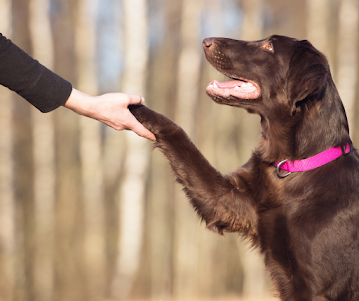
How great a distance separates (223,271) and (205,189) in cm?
1333

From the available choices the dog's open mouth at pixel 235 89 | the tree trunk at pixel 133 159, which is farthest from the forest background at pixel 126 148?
the dog's open mouth at pixel 235 89

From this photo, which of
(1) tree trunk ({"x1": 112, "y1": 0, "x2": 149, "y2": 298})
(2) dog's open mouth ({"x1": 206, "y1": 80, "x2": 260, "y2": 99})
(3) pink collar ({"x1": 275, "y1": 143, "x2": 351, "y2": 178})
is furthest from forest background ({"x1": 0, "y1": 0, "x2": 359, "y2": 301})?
(3) pink collar ({"x1": 275, "y1": 143, "x2": 351, "y2": 178})

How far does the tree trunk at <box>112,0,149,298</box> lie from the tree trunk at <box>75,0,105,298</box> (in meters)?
1.76

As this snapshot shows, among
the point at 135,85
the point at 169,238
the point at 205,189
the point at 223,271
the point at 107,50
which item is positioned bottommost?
the point at 223,271

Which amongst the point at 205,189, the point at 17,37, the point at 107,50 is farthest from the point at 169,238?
the point at 205,189

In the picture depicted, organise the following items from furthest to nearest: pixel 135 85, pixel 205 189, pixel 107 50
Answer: pixel 107 50 → pixel 135 85 → pixel 205 189

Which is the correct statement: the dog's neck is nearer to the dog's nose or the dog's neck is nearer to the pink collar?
the pink collar

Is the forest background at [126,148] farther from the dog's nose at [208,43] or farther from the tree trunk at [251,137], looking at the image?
the dog's nose at [208,43]

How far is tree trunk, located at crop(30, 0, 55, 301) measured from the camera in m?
9.40

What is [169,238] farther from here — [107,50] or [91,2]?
[91,2]

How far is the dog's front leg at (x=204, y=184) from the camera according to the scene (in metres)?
2.75

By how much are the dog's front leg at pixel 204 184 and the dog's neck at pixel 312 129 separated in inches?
15.4

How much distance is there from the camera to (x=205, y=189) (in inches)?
108

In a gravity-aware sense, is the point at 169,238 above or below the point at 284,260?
below
